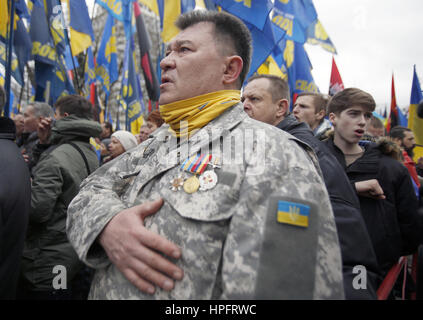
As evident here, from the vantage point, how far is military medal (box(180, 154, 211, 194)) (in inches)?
48.6

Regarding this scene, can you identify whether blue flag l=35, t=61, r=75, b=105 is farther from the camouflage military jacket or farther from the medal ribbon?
the medal ribbon

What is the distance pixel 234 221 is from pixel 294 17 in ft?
20.1

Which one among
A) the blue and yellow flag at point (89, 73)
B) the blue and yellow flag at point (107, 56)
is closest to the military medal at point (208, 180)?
the blue and yellow flag at point (107, 56)

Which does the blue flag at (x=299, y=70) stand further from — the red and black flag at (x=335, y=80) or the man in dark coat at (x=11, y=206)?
the man in dark coat at (x=11, y=206)

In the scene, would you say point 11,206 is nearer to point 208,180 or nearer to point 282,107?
point 208,180

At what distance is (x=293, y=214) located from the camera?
1056 mm

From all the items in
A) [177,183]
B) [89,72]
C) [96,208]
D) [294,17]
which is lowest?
[96,208]

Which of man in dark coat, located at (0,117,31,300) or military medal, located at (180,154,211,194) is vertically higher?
military medal, located at (180,154,211,194)

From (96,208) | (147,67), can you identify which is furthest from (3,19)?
(147,67)

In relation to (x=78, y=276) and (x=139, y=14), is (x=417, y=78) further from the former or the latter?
(x=78, y=276)

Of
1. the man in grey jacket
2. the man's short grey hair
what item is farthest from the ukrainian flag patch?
the man's short grey hair

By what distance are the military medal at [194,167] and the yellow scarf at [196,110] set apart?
0.21 metres

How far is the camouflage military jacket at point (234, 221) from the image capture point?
1.02m
